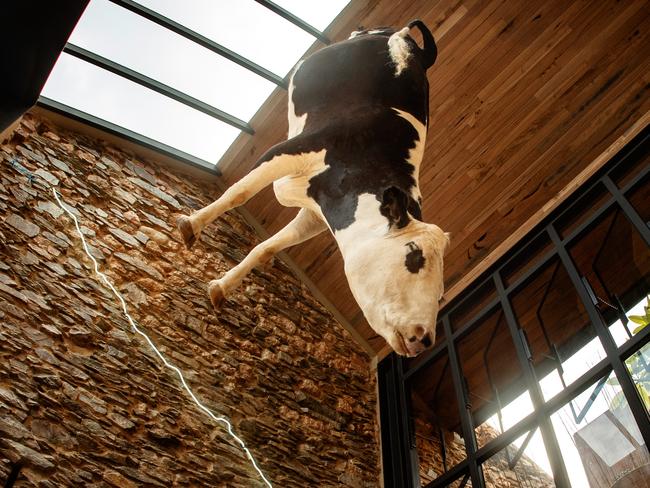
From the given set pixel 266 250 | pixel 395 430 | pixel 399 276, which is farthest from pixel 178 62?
pixel 399 276

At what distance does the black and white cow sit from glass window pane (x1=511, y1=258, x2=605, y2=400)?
171cm

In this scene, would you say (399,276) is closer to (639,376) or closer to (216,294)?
(216,294)

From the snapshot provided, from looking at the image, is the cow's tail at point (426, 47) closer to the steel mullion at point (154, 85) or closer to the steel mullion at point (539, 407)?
the steel mullion at point (539, 407)

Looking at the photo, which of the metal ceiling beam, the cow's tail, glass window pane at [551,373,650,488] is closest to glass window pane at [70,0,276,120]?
the metal ceiling beam

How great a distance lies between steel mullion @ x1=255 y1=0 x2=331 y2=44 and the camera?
4.41 metres

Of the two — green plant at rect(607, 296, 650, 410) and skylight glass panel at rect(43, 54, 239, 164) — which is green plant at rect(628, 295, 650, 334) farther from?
skylight glass panel at rect(43, 54, 239, 164)

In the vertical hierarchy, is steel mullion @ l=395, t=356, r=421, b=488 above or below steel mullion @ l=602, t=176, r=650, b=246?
below

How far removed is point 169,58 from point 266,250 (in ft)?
7.87

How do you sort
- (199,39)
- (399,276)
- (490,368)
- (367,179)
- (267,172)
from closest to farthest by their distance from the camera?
(399,276), (367,179), (267,172), (199,39), (490,368)

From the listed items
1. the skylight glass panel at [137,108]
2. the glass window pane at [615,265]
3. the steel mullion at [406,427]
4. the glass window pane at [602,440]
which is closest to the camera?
the glass window pane at [602,440]

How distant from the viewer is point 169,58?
4.58m

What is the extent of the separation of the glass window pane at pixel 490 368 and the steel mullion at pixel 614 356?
2.37 feet

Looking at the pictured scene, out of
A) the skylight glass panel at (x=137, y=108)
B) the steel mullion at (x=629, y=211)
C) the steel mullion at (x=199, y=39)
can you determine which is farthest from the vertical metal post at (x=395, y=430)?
the steel mullion at (x=199, y=39)

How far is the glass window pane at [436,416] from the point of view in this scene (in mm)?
4602
